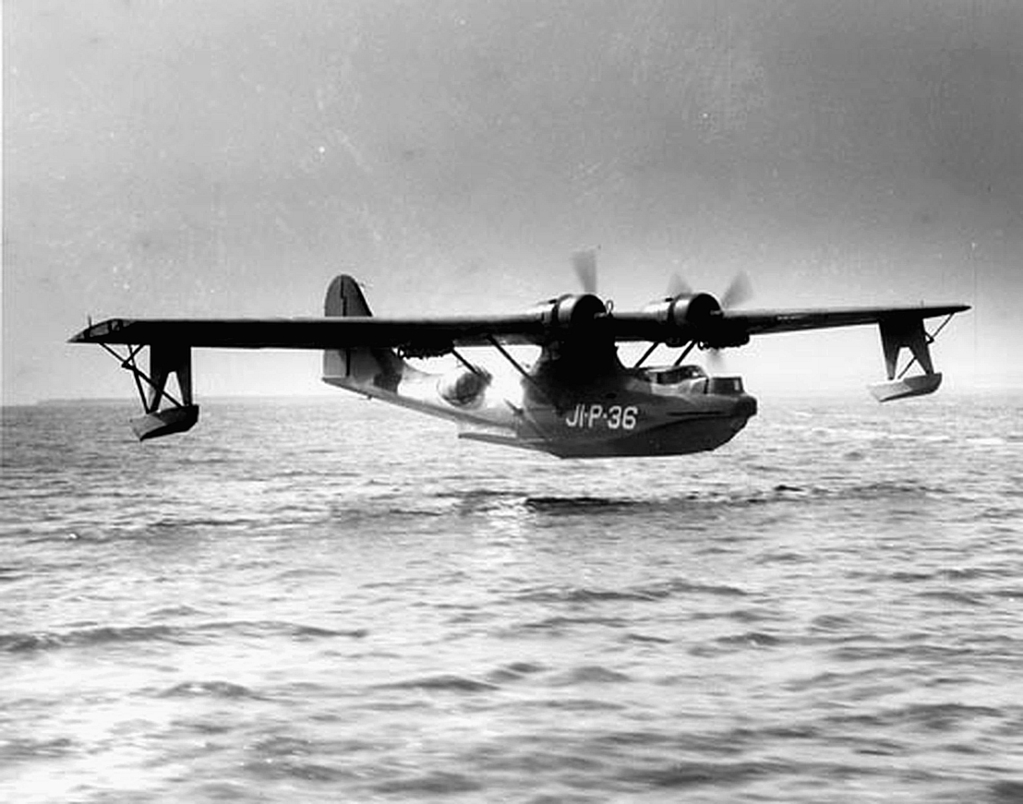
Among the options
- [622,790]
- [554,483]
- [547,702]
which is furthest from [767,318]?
[622,790]

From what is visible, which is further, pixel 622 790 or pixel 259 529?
pixel 259 529

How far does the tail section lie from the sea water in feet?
33.1

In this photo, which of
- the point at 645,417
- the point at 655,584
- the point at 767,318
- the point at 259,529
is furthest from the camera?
the point at 767,318

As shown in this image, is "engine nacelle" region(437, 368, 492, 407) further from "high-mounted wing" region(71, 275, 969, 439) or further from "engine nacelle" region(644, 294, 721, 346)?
"engine nacelle" region(644, 294, 721, 346)

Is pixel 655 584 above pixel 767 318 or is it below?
below

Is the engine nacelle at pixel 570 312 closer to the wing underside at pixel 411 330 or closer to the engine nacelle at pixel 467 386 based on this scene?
the wing underside at pixel 411 330

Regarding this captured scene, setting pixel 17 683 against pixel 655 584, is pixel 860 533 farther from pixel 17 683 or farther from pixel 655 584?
pixel 17 683

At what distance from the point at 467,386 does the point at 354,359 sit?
6.30 meters

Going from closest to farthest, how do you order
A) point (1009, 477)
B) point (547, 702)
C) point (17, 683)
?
point (547, 702) → point (17, 683) → point (1009, 477)

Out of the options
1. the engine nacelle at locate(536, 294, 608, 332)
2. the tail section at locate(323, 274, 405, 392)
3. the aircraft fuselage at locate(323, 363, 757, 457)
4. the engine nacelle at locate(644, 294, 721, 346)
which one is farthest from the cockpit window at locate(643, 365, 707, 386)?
the tail section at locate(323, 274, 405, 392)

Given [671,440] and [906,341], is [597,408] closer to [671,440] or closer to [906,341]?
[671,440]

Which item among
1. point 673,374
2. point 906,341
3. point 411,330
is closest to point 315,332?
point 411,330

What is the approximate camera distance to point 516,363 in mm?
35250

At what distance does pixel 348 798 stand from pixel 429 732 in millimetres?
1641
